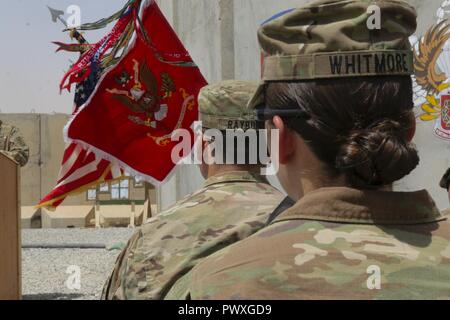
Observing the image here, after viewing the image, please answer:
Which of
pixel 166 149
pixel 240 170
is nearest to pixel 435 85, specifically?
pixel 166 149

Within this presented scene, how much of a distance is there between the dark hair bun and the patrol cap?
9 cm

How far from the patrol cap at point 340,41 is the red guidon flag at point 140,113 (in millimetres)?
2288

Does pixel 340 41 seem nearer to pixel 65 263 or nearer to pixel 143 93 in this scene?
pixel 143 93

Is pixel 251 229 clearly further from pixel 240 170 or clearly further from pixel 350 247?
pixel 350 247

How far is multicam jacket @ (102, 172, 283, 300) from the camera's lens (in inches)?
75.3

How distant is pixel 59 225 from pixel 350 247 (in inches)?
531

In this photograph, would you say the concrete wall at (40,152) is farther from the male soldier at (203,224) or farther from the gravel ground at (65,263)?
the male soldier at (203,224)

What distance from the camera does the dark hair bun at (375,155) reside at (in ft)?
3.51

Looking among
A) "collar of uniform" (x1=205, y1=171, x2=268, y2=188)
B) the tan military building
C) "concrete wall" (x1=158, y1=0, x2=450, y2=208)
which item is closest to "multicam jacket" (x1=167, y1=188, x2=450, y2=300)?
"collar of uniform" (x1=205, y1=171, x2=268, y2=188)

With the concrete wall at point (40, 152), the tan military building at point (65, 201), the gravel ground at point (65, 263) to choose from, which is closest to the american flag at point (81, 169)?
the gravel ground at point (65, 263)

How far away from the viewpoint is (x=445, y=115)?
13.4ft

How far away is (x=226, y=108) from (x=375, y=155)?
1187 mm

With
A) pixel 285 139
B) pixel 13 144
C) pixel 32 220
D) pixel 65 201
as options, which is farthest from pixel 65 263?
pixel 285 139

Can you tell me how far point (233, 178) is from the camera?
2.12 meters
